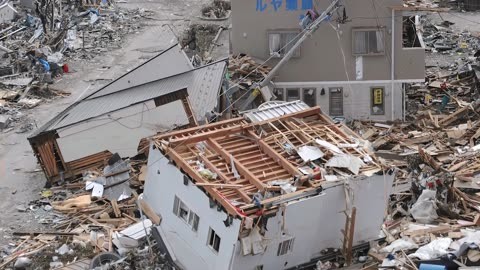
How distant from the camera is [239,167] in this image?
70.3 feet

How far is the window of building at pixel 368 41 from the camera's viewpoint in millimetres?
34250

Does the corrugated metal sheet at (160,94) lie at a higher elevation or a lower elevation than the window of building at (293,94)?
higher

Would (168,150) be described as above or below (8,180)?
above

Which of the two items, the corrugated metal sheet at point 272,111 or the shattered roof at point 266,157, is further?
the corrugated metal sheet at point 272,111

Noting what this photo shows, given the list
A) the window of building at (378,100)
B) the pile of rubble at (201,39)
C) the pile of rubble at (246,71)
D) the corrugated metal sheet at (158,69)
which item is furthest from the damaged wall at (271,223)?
the pile of rubble at (201,39)

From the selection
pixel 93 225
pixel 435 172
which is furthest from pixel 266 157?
pixel 435 172

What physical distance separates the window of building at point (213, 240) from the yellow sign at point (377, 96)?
16.3 m

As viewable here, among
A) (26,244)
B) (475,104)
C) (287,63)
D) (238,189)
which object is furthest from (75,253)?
(475,104)

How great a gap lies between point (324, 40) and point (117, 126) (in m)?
9.54

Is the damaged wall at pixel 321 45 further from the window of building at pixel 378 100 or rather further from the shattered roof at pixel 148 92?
the shattered roof at pixel 148 92

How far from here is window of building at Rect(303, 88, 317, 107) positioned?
35281 mm

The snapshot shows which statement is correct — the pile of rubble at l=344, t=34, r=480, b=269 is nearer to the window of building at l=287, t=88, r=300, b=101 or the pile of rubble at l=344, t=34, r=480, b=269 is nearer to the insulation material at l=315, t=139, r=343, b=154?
the window of building at l=287, t=88, r=300, b=101

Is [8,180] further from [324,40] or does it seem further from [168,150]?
[324,40]

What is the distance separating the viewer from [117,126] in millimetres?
30406
